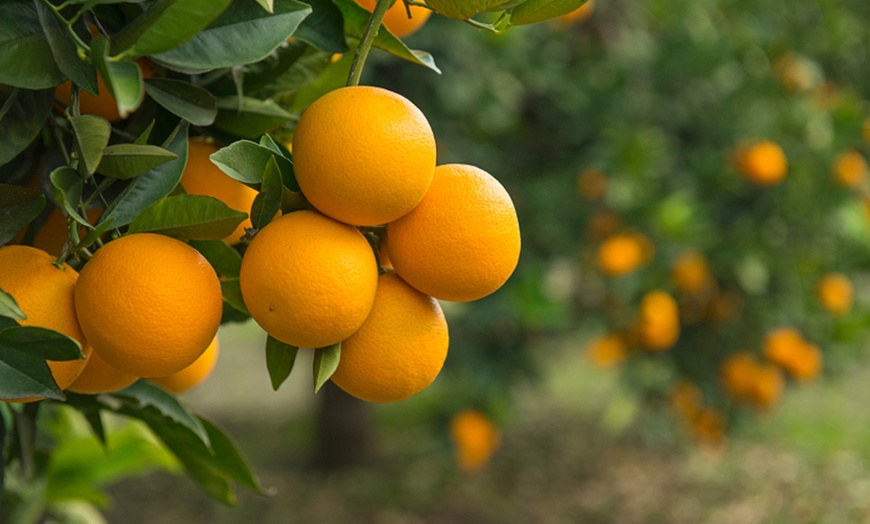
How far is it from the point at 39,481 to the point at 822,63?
2.57 meters

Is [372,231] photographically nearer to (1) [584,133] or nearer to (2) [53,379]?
(2) [53,379]

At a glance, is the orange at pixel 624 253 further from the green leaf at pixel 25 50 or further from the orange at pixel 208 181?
the green leaf at pixel 25 50

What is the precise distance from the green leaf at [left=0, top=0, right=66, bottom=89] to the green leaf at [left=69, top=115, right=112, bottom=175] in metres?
0.02

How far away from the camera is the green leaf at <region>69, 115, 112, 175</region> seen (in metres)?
0.44

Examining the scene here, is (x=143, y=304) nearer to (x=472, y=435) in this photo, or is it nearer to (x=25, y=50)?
(x=25, y=50)

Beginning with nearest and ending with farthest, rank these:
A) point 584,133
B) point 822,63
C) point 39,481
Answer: point 39,481 < point 584,133 < point 822,63

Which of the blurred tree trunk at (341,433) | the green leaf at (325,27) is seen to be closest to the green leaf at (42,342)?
the green leaf at (325,27)

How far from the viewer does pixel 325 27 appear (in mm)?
531

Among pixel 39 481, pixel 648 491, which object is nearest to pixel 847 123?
pixel 648 491

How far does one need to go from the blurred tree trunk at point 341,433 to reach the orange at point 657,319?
4.22 feet

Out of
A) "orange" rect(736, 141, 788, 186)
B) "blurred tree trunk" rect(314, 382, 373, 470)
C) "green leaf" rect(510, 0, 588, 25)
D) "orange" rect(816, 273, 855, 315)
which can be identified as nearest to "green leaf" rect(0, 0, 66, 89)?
"green leaf" rect(510, 0, 588, 25)

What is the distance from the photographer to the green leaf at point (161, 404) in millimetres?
626

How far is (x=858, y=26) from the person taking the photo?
9.38 feet

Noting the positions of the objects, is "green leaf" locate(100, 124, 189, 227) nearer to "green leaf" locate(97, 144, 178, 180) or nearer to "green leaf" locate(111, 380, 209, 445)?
"green leaf" locate(97, 144, 178, 180)
